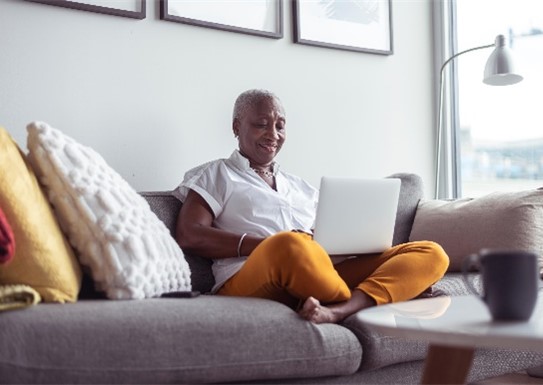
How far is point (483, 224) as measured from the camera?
9.75 feet

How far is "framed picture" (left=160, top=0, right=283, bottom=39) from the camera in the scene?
3.16 m

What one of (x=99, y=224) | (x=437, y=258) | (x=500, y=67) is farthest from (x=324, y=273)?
(x=500, y=67)

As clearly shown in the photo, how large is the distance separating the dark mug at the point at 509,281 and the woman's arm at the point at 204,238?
124 cm

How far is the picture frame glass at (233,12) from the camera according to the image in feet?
10.4

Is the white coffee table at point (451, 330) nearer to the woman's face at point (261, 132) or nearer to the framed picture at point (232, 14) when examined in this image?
the woman's face at point (261, 132)

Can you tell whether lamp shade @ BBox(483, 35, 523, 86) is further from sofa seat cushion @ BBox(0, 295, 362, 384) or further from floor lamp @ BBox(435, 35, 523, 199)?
sofa seat cushion @ BBox(0, 295, 362, 384)

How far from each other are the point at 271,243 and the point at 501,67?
62.5 inches

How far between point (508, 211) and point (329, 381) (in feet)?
3.62

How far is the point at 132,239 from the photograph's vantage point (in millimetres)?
2176

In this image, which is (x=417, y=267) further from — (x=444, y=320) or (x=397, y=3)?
(x=397, y=3)

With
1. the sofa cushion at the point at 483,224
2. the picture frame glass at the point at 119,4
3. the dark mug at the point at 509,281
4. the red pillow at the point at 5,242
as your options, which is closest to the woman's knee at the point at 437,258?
the sofa cushion at the point at 483,224

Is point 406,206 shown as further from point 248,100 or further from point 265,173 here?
point 248,100

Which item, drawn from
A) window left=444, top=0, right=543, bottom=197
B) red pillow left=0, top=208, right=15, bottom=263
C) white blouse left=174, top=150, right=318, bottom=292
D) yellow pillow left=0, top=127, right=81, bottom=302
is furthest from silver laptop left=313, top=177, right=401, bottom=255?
window left=444, top=0, right=543, bottom=197

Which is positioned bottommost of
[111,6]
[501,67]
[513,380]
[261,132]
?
[513,380]
